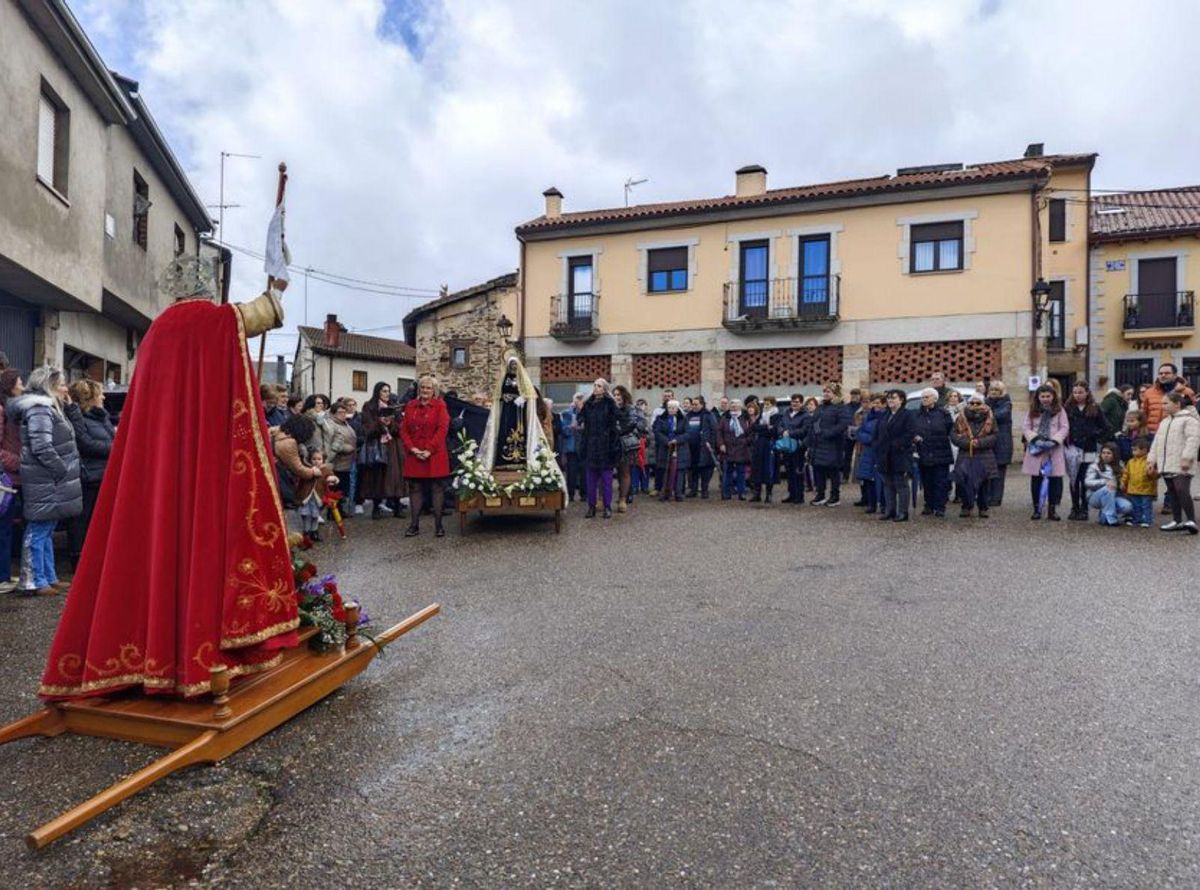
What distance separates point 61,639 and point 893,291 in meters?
21.7

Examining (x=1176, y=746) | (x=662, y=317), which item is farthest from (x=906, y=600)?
(x=662, y=317)

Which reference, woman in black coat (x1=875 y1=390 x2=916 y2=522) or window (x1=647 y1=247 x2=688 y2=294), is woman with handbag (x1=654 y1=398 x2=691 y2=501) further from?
window (x1=647 y1=247 x2=688 y2=294)

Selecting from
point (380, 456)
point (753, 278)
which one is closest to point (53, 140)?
point (380, 456)

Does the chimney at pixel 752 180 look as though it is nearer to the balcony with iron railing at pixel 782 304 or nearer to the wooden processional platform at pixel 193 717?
the balcony with iron railing at pixel 782 304

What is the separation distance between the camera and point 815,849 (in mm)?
2660

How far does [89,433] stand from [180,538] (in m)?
4.17

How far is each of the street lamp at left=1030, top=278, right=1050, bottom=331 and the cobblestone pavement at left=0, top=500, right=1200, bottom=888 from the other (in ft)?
49.1

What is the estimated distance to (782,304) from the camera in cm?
2275

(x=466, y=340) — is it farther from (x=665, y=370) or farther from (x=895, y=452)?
(x=895, y=452)

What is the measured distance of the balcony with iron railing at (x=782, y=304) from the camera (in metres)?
22.1

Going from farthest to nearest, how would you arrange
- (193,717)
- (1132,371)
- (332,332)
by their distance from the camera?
(332,332), (1132,371), (193,717)

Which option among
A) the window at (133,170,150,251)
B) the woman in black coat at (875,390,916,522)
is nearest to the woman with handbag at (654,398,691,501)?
the woman in black coat at (875,390,916,522)

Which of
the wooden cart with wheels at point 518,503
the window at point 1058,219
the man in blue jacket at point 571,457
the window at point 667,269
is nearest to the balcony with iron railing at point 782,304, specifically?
the window at point 667,269

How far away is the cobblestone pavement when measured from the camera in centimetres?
260
